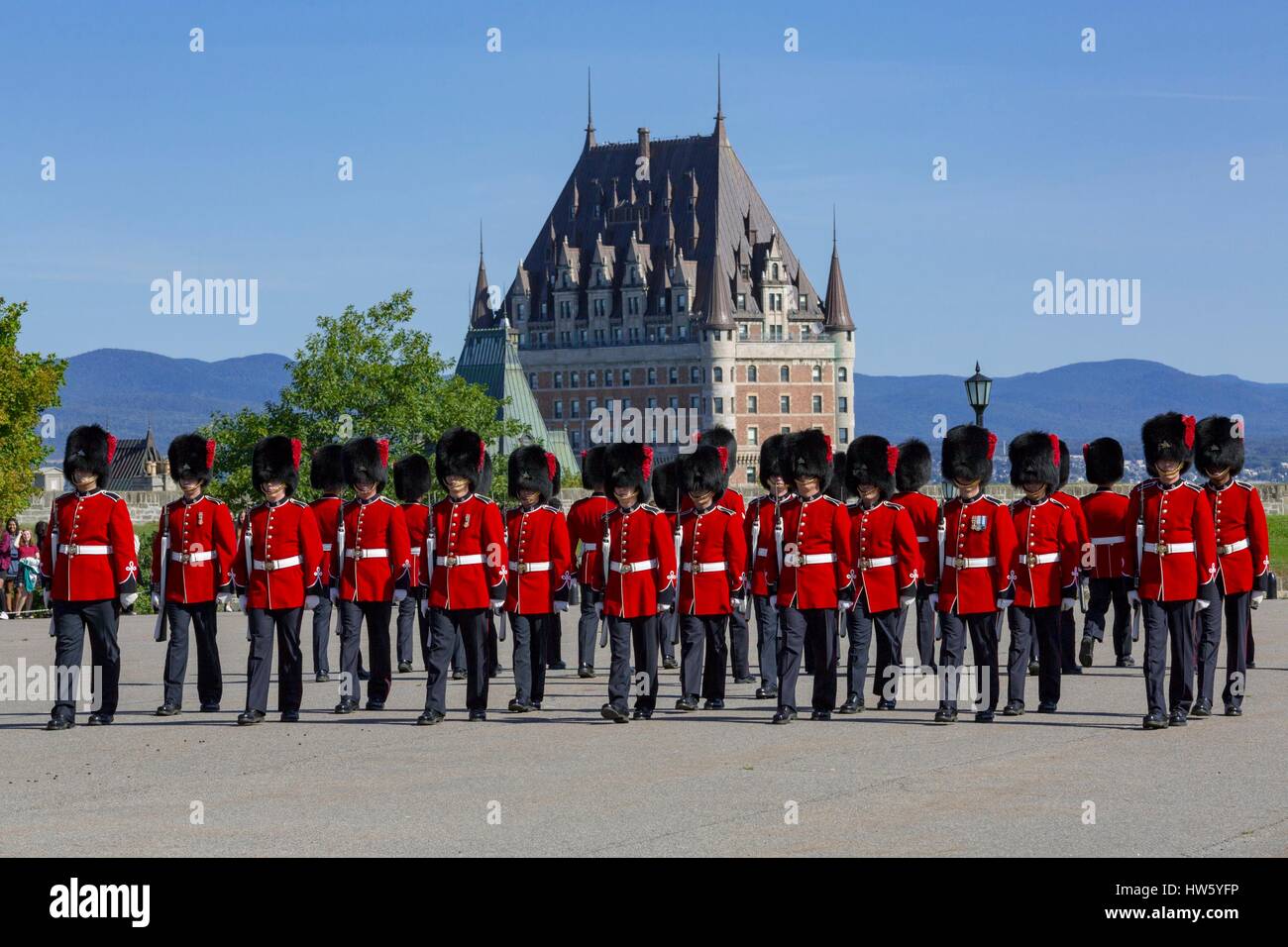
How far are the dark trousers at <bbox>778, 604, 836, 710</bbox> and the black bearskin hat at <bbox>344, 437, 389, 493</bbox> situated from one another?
11.1 ft

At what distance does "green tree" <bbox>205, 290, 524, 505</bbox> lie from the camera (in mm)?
69625

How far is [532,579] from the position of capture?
51.3ft

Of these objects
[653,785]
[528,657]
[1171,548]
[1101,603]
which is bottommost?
[653,785]

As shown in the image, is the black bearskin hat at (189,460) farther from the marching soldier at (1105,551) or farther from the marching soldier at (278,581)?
the marching soldier at (1105,551)

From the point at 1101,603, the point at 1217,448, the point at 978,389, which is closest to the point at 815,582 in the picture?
the point at 1217,448

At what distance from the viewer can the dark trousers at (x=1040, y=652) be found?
15109 mm

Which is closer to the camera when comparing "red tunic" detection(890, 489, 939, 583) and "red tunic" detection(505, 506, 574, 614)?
"red tunic" detection(505, 506, 574, 614)

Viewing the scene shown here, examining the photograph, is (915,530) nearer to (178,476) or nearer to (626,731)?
(626,731)

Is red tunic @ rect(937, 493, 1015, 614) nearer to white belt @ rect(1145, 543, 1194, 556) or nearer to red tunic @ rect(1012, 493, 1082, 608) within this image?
red tunic @ rect(1012, 493, 1082, 608)

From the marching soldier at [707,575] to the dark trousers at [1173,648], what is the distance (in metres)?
2.85

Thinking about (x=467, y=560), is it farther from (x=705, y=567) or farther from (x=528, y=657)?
(x=705, y=567)

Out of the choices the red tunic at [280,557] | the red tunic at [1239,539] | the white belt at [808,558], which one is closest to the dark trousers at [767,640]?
the white belt at [808,558]

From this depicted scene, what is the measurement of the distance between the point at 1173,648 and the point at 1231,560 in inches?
30.0

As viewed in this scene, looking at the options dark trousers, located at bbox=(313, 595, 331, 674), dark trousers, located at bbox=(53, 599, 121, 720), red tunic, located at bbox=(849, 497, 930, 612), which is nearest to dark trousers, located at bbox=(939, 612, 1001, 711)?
red tunic, located at bbox=(849, 497, 930, 612)
